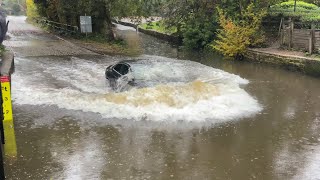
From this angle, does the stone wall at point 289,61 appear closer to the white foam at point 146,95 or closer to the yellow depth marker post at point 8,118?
the white foam at point 146,95

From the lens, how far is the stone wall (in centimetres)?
1862

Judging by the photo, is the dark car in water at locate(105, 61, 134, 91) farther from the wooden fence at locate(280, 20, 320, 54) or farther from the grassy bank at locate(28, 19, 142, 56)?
the grassy bank at locate(28, 19, 142, 56)

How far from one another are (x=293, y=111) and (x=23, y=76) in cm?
1221

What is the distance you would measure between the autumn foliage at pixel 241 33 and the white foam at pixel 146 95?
5875mm

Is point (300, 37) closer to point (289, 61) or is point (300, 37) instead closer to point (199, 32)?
point (289, 61)

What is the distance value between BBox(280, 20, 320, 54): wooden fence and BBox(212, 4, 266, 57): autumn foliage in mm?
1595

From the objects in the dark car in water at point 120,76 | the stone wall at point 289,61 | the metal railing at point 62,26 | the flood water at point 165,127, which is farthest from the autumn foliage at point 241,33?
the metal railing at point 62,26

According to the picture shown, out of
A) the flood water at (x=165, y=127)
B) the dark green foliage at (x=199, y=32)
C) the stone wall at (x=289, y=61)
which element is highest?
the dark green foliage at (x=199, y=32)

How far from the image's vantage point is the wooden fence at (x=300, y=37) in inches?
802

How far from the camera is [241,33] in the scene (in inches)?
930

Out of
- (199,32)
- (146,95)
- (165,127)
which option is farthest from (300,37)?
(165,127)

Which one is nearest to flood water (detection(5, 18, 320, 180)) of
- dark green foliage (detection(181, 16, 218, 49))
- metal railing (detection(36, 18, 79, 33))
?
dark green foliage (detection(181, 16, 218, 49))

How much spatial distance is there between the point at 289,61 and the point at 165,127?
38.5 ft

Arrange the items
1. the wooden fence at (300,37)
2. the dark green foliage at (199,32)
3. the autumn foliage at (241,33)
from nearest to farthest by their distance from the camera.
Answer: the wooden fence at (300,37) → the autumn foliage at (241,33) → the dark green foliage at (199,32)
